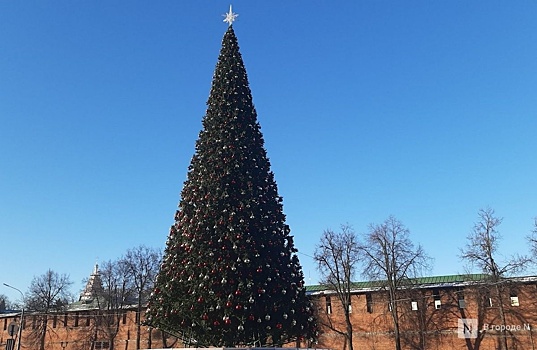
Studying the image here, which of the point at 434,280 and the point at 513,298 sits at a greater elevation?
the point at 434,280

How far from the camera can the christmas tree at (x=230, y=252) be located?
43.7 feet

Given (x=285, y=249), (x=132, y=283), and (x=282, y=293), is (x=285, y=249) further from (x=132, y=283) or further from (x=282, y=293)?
(x=132, y=283)

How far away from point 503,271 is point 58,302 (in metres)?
41.5

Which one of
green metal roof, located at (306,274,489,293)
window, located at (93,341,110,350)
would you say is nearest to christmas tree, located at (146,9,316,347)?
green metal roof, located at (306,274,489,293)

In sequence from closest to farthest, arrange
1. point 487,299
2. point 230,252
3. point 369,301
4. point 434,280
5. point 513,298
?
point 230,252
point 513,298
point 487,299
point 369,301
point 434,280

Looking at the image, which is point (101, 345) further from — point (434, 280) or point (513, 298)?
point (513, 298)

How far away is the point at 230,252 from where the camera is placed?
1380 centimetres

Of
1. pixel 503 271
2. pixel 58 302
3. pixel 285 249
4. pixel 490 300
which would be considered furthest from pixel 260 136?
pixel 58 302

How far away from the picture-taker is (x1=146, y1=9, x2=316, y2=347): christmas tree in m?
13.3

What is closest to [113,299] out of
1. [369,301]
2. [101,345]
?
[101,345]

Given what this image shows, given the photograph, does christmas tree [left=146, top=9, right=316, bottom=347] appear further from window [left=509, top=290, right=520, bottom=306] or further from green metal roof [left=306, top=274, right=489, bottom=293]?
window [left=509, top=290, right=520, bottom=306]

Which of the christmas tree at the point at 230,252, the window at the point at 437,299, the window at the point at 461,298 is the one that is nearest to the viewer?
the christmas tree at the point at 230,252

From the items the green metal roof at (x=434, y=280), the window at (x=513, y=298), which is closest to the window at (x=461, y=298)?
the green metal roof at (x=434, y=280)

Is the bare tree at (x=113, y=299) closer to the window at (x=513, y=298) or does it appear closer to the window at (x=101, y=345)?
the window at (x=101, y=345)
